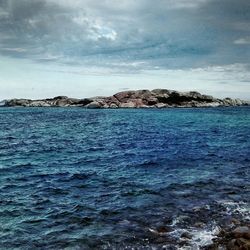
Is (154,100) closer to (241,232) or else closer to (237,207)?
(237,207)

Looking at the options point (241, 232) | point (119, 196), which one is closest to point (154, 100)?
point (119, 196)

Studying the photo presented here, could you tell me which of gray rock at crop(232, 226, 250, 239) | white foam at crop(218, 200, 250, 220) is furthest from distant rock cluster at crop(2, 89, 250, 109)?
gray rock at crop(232, 226, 250, 239)

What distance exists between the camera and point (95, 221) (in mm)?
17359

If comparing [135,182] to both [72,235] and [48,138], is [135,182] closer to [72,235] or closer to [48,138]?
[72,235]

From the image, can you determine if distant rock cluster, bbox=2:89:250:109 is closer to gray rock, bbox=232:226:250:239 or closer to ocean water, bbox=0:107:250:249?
ocean water, bbox=0:107:250:249

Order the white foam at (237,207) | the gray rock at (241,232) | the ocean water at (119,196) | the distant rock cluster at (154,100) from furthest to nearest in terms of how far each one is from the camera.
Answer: the distant rock cluster at (154,100), the white foam at (237,207), the ocean water at (119,196), the gray rock at (241,232)

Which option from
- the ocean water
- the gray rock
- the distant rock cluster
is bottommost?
the ocean water

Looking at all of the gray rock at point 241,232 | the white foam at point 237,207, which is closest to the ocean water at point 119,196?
the white foam at point 237,207

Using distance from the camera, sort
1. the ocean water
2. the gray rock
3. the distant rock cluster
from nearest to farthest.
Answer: the gray rock < the ocean water < the distant rock cluster

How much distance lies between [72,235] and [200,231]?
18.4ft

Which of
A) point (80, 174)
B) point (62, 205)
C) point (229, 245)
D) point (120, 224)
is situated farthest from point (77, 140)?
point (229, 245)

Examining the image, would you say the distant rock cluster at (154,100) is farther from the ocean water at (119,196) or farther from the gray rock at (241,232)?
the gray rock at (241,232)

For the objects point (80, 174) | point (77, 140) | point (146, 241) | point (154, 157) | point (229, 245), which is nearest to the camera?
point (229, 245)

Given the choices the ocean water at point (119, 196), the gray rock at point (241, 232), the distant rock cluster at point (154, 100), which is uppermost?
the distant rock cluster at point (154, 100)
